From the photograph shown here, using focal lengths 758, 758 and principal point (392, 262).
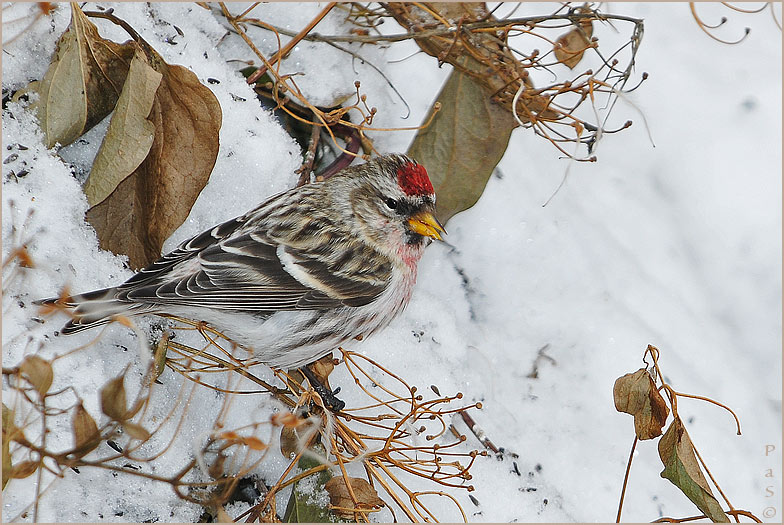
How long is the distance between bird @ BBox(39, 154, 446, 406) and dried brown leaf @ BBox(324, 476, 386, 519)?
290 mm

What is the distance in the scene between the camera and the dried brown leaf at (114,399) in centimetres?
115

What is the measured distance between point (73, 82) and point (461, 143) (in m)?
0.97

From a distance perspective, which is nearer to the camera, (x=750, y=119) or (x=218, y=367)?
(x=218, y=367)

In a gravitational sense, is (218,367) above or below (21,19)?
below

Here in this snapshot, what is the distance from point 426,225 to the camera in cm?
181

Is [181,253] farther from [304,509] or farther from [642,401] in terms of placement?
[642,401]

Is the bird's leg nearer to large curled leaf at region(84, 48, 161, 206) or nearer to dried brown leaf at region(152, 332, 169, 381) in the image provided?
dried brown leaf at region(152, 332, 169, 381)

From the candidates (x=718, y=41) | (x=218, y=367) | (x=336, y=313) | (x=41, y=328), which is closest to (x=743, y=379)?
(x=718, y=41)

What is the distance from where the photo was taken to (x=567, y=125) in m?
2.09

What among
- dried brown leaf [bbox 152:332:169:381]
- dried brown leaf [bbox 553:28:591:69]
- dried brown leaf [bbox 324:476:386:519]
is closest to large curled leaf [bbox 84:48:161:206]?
dried brown leaf [bbox 152:332:169:381]

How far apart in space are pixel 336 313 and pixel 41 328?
0.63m

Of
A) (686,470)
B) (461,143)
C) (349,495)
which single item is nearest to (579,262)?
(461,143)

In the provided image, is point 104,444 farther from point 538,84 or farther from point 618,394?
point 538,84

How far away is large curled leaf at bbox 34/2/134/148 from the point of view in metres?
1.70
